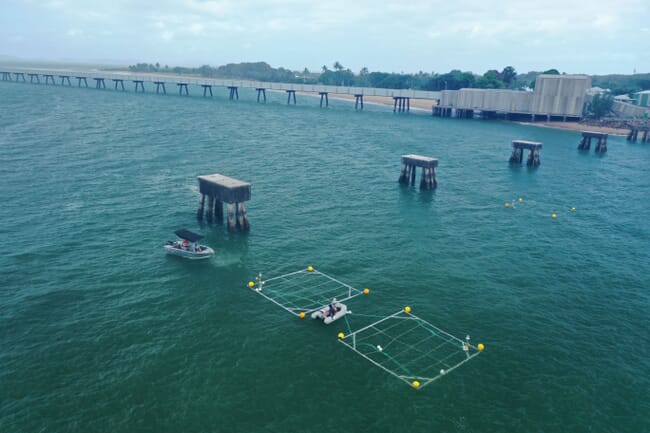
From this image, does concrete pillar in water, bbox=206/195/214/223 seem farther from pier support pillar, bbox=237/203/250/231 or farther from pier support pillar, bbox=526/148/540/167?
pier support pillar, bbox=526/148/540/167

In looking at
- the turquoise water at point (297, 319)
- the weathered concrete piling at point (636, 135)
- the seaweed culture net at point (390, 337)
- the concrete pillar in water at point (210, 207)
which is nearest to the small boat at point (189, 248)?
the turquoise water at point (297, 319)

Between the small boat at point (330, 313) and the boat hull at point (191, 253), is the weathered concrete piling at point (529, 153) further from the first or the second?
the small boat at point (330, 313)

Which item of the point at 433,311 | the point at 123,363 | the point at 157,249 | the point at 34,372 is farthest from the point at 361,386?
the point at 157,249

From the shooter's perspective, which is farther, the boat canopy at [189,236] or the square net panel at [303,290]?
the boat canopy at [189,236]

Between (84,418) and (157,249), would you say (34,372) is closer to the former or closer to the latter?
(84,418)

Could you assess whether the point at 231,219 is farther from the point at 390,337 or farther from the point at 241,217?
the point at 390,337

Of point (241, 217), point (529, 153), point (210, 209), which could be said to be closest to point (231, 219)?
point (241, 217)
